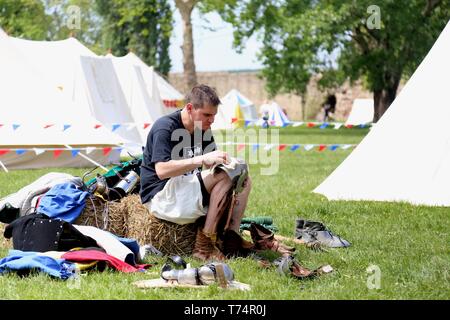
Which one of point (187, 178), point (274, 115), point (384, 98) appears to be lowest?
point (274, 115)

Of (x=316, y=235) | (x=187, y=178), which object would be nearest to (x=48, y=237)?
(x=187, y=178)

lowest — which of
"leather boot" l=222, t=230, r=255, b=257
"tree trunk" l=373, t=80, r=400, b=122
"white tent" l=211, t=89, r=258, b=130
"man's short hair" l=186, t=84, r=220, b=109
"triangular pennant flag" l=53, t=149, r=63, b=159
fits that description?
"white tent" l=211, t=89, r=258, b=130

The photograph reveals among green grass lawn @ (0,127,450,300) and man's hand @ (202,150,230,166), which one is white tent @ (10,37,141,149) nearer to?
green grass lawn @ (0,127,450,300)

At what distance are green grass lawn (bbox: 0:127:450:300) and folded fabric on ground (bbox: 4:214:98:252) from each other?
379 mm

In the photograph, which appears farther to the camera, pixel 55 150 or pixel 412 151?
pixel 55 150

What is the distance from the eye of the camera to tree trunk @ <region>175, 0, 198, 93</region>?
24.9m

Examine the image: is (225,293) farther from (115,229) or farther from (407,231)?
(407,231)

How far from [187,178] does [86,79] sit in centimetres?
1188

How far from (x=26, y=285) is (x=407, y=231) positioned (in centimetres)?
337

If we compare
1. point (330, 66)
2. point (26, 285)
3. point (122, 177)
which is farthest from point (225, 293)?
point (330, 66)

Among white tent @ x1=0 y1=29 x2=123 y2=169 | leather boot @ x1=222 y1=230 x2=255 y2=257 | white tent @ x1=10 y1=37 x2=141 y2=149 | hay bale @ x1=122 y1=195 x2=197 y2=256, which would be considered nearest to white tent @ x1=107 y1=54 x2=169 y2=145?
white tent @ x1=10 y1=37 x2=141 y2=149

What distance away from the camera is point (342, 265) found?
5520mm

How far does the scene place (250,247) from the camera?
5980mm

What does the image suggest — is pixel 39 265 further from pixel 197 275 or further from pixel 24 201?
pixel 24 201
